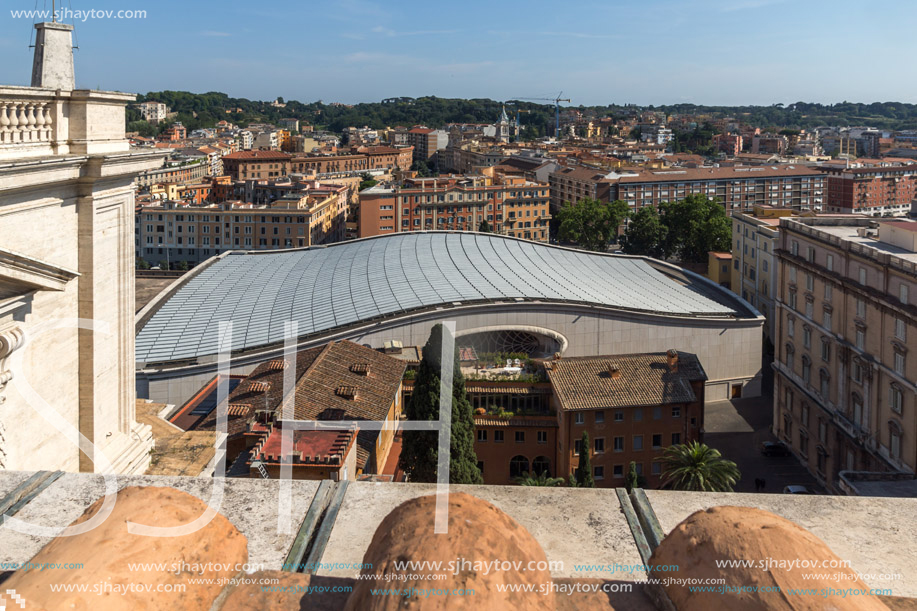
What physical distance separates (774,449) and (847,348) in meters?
5.18

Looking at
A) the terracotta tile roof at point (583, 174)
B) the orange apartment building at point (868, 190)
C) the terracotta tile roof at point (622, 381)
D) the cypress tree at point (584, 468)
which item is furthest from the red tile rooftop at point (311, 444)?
the orange apartment building at point (868, 190)

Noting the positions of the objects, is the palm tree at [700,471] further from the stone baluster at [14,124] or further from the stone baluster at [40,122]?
the stone baluster at [14,124]

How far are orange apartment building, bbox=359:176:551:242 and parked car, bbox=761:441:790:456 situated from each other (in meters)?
46.4

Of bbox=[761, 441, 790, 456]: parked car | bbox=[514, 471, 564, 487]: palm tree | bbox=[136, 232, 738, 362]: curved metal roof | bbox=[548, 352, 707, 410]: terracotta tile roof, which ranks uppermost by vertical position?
bbox=[136, 232, 738, 362]: curved metal roof

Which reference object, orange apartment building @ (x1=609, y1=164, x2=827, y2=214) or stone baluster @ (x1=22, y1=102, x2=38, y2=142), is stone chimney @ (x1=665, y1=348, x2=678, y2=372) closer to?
stone baluster @ (x1=22, y1=102, x2=38, y2=142)

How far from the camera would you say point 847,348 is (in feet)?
89.8

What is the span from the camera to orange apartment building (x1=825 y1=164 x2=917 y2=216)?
89750mm

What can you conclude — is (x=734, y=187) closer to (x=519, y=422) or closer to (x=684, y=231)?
(x=684, y=231)

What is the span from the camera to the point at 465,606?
193 centimetres

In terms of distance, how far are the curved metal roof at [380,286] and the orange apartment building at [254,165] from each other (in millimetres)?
74116

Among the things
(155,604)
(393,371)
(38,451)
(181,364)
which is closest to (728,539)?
(155,604)

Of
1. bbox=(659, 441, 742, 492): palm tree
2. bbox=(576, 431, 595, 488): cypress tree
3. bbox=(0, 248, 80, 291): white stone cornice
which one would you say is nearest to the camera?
bbox=(0, 248, 80, 291): white stone cornice

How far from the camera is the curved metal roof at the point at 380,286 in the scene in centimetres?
3001

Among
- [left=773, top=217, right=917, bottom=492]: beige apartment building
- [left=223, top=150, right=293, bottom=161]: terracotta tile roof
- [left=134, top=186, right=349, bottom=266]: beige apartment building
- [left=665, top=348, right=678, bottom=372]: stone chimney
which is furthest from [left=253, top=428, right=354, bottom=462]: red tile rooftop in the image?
[left=223, top=150, right=293, bottom=161]: terracotta tile roof
